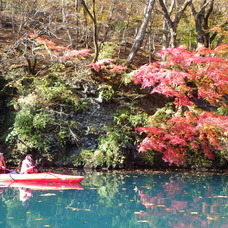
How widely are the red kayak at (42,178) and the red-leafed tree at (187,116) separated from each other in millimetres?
3378

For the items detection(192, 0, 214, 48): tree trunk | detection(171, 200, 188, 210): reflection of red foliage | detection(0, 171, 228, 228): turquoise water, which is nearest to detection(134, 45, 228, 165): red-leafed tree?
detection(0, 171, 228, 228): turquoise water

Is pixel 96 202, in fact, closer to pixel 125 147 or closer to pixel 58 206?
pixel 58 206

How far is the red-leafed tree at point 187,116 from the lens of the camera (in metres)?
9.11

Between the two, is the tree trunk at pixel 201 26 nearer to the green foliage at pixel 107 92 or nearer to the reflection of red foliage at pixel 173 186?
the green foliage at pixel 107 92

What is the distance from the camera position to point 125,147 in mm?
10555

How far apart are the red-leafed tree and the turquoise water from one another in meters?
1.72

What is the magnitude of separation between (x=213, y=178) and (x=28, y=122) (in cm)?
665

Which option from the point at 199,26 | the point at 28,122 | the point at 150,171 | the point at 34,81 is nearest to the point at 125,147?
the point at 150,171

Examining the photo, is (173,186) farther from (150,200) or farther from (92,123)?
(92,123)

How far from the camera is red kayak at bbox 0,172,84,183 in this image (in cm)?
739

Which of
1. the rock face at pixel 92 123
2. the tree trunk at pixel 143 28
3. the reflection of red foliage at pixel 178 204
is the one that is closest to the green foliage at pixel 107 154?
the rock face at pixel 92 123

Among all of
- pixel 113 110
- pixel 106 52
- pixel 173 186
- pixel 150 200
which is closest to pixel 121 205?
pixel 150 200

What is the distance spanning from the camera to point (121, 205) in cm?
552

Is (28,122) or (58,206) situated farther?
(28,122)
